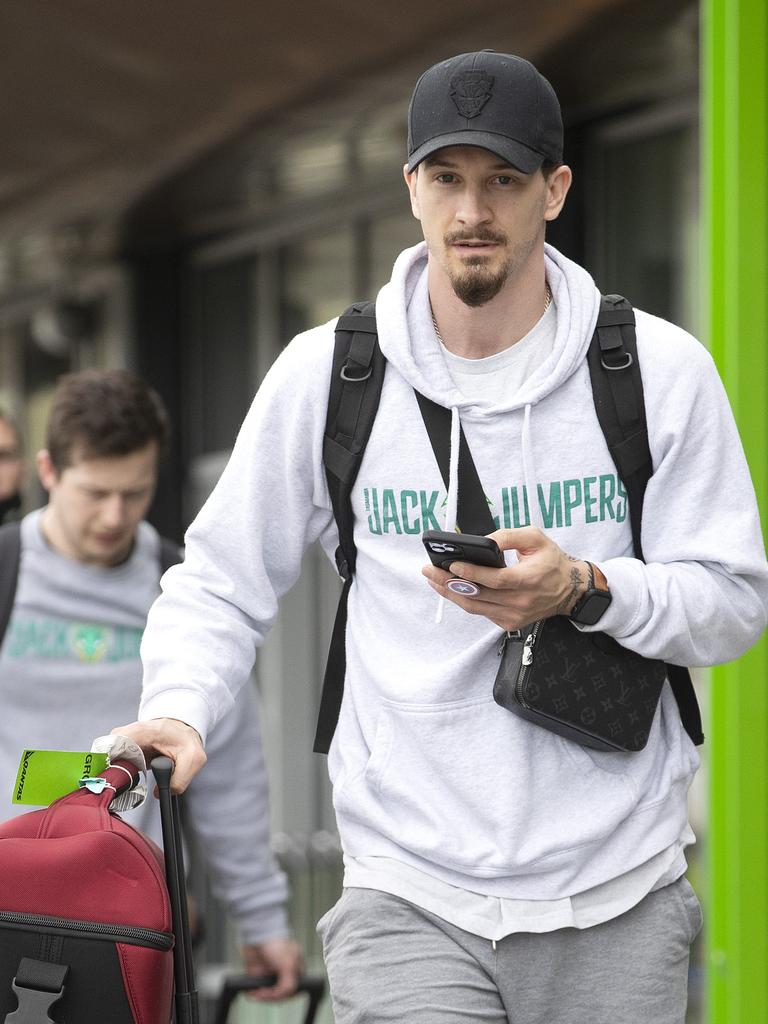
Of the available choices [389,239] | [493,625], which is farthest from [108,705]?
[389,239]

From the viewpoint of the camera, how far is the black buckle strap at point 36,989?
229cm

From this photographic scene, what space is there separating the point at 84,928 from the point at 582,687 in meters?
0.83

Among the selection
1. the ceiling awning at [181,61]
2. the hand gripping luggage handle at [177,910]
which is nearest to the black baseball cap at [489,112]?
the hand gripping luggage handle at [177,910]

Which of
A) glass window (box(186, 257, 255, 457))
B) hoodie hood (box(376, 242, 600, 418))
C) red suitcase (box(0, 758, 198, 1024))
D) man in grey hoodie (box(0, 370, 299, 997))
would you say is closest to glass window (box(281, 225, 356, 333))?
glass window (box(186, 257, 255, 457))

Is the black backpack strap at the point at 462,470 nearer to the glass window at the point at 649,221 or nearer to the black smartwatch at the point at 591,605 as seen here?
the black smartwatch at the point at 591,605

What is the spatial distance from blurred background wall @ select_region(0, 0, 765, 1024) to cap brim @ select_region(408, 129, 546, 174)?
6.61 feet

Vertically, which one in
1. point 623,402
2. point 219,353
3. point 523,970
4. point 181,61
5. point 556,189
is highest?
point 181,61

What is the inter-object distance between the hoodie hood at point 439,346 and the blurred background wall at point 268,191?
1.74 meters

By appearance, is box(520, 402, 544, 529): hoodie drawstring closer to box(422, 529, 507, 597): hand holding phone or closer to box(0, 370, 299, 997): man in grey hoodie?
box(422, 529, 507, 597): hand holding phone

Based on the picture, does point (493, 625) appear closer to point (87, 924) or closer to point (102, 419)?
point (87, 924)

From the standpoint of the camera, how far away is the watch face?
99.5 inches

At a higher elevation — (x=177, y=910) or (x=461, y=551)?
(x=461, y=551)

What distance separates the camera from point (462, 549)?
236 centimetres

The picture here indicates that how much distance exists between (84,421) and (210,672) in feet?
6.33
